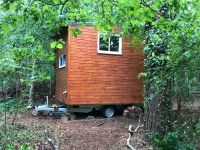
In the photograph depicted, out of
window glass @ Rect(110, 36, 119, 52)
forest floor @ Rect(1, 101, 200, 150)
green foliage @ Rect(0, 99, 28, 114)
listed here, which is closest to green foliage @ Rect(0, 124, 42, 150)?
forest floor @ Rect(1, 101, 200, 150)

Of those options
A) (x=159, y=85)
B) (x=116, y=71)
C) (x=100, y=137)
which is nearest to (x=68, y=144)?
(x=100, y=137)

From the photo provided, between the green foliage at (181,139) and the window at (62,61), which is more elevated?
the window at (62,61)

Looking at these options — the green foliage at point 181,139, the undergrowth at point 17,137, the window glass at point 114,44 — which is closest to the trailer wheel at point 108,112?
the window glass at point 114,44

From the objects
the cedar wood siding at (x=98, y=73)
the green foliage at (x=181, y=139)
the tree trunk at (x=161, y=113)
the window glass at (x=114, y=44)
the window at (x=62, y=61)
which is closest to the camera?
the green foliage at (x=181, y=139)

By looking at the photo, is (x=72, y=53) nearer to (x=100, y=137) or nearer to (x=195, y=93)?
(x=100, y=137)

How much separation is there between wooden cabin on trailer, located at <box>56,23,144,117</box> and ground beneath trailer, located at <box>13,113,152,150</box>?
31.9 inches

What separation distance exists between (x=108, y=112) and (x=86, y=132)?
3.62 metres

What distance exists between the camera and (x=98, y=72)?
42.7 feet

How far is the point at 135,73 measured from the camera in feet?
45.6

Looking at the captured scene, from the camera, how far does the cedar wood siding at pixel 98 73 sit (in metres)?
12.6

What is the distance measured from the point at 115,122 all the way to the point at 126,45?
12.0 feet

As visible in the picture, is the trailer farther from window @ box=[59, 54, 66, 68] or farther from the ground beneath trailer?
the ground beneath trailer

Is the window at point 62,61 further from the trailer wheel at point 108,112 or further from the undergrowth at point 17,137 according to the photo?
the undergrowth at point 17,137

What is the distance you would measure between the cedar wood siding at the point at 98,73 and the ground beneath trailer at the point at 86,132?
0.98 meters
